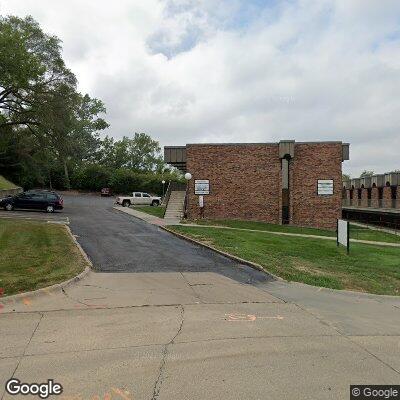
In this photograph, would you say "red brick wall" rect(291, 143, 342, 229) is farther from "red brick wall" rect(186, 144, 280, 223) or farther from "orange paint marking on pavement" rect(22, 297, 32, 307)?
"orange paint marking on pavement" rect(22, 297, 32, 307)

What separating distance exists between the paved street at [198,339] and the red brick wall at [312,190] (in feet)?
65.0

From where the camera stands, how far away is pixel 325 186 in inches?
1155

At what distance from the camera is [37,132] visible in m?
36.3

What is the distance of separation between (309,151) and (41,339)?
86.4 ft

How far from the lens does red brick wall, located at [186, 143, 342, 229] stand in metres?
29.5

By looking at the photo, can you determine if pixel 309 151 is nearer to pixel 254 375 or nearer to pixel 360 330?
pixel 360 330

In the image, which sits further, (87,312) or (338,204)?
(338,204)

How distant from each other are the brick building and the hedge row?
35.6 m

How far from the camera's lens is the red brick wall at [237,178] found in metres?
29.5

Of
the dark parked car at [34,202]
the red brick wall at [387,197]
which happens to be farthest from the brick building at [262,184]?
the red brick wall at [387,197]

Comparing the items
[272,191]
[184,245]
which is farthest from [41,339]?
[272,191]

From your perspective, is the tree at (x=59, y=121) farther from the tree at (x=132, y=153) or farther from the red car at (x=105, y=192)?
the tree at (x=132, y=153)

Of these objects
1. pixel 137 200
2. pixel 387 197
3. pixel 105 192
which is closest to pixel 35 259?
pixel 137 200

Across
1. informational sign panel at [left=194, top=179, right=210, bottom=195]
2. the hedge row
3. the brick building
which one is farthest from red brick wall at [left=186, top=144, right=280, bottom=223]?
the hedge row
